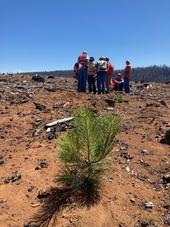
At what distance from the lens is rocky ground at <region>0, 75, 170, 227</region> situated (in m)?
6.18

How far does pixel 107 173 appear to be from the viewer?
7000 millimetres

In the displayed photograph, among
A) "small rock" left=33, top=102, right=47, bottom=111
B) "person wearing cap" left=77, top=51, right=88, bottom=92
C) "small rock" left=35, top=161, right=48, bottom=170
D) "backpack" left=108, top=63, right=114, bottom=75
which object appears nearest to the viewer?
"small rock" left=35, top=161, right=48, bottom=170

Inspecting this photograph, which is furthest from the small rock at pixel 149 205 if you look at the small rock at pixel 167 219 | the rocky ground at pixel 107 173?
the small rock at pixel 167 219

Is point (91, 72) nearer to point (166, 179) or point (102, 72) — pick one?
point (102, 72)

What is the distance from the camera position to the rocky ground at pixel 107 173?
618cm

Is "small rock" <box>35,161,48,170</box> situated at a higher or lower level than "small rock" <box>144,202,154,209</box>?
higher

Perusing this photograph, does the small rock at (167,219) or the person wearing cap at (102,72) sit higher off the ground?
the person wearing cap at (102,72)

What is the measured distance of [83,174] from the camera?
Answer: 21.1 feet

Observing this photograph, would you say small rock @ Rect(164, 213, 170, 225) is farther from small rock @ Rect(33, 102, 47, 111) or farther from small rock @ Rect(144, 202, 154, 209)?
small rock @ Rect(33, 102, 47, 111)

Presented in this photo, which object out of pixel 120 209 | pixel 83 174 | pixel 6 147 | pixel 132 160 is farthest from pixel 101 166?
pixel 6 147

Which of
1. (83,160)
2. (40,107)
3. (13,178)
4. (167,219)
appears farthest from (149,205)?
(40,107)

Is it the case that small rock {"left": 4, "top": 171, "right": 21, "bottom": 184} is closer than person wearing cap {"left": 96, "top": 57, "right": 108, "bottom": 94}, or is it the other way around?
small rock {"left": 4, "top": 171, "right": 21, "bottom": 184}

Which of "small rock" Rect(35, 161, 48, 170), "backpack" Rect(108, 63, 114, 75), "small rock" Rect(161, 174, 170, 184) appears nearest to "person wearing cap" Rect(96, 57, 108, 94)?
"backpack" Rect(108, 63, 114, 75)

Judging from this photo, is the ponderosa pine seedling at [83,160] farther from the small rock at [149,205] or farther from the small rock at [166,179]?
the small rock at [166,179]
